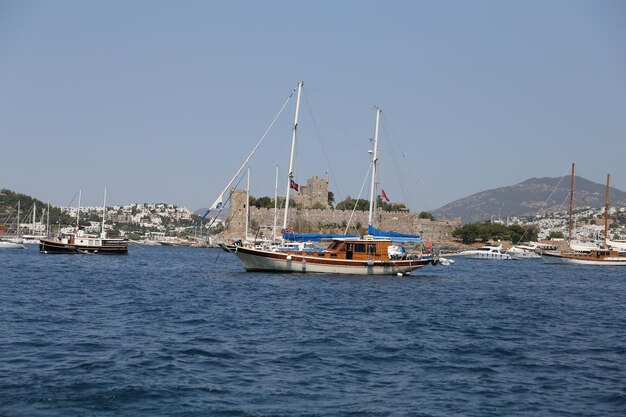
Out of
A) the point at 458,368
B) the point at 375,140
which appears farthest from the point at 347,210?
the point at 458,368

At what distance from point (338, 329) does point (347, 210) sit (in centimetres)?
8160

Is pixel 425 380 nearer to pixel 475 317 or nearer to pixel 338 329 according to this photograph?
pixel 338 329

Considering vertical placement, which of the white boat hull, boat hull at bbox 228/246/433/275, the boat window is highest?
the boat window

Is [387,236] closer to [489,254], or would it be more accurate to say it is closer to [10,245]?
[489,254]

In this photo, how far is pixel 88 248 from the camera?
58.9m

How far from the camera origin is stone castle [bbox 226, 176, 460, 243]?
299 feet

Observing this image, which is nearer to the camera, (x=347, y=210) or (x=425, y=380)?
(x=425, y=380)

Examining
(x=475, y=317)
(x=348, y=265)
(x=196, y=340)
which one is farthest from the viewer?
(x=348, y=265)

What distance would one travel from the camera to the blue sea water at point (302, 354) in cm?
1075

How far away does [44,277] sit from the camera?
3241cm

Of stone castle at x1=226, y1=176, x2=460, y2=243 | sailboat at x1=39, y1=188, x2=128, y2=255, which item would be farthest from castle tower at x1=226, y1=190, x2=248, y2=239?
sailboat at x1=39, y1=188, x2=128, y2=255

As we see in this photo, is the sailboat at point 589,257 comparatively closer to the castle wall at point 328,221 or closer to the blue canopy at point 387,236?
the blue canopy at point 387,236

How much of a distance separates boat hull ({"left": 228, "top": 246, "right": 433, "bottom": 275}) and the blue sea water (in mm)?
7786

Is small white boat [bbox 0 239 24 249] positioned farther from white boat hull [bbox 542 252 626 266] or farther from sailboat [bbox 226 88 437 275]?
white boat hull [bbox 542 252 626 266]
